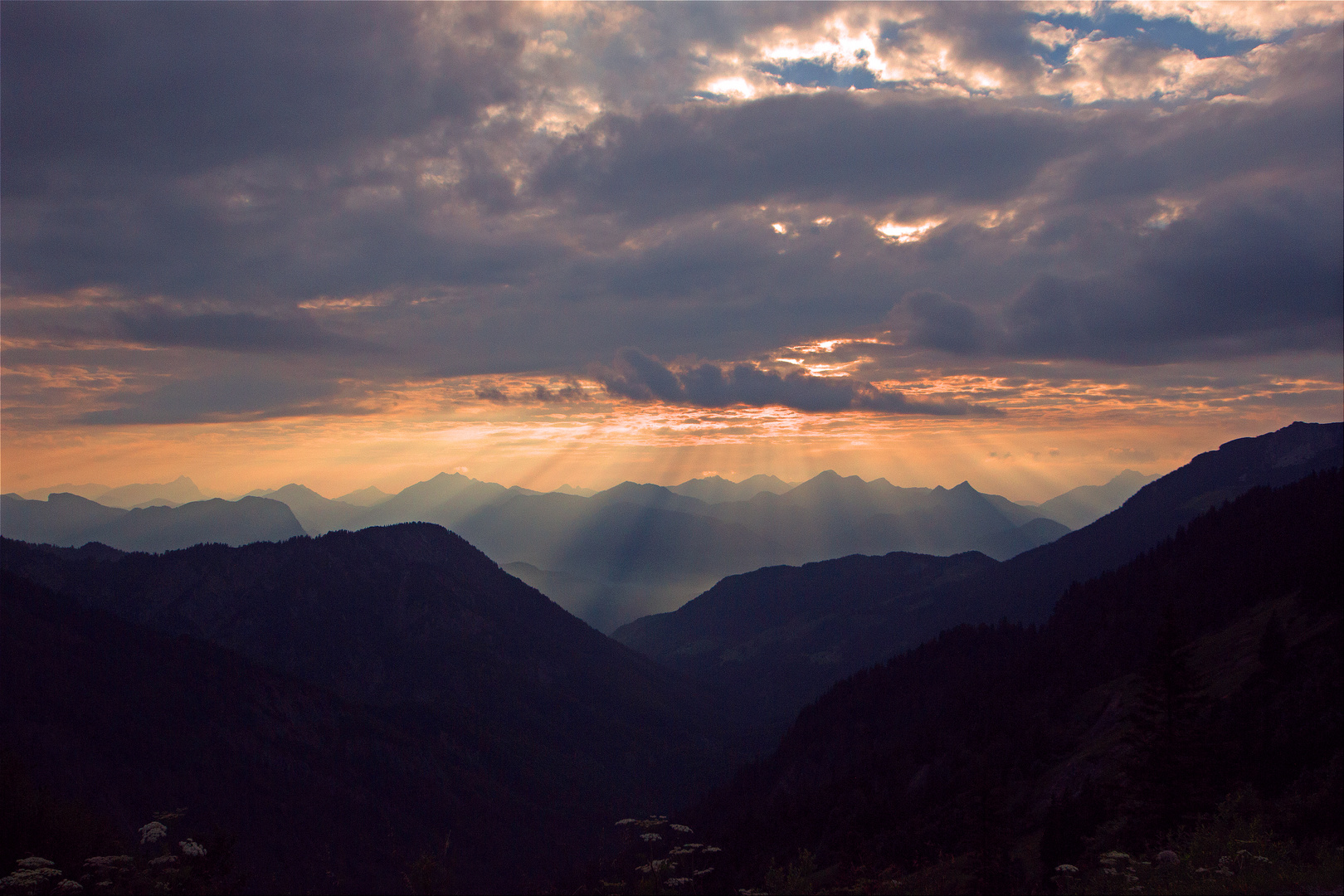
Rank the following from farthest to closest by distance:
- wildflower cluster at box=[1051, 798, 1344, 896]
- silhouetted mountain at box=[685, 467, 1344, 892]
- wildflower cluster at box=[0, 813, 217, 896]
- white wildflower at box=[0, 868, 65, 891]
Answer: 1. silhouetted mountain at box=[685, 467, 1344, 892]
2. wildflower cluster at box=[1051, 798, 1344, 896]
3. wildflower cluster at box=[0, 813, 217, 896]
4. white wildflower at box=[0, 868, 65, 891]

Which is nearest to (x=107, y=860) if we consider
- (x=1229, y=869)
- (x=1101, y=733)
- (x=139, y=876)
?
(x=139, y=876)

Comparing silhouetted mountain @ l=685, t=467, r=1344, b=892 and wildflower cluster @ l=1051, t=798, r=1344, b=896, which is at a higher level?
wildflower cluster @ l=1051, t=798, r=1344, b=896

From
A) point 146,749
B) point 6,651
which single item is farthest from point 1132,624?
point 6,651

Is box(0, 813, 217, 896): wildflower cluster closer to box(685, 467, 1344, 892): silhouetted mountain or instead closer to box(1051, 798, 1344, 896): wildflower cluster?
box(685, 467, 1344, 892): silhouetted mountain

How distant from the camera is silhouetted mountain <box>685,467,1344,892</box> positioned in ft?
126

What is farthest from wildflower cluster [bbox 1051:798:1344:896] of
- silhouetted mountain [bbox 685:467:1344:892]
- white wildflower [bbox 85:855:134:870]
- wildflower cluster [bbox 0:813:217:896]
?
white wildflower [bbox 85:855:134:870]

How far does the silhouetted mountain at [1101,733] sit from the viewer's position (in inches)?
1515

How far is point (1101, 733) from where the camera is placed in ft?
304

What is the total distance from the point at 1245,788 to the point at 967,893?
24.0m

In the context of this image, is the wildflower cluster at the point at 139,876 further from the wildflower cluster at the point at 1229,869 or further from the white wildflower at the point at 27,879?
the wildflower cluster at the point at 1229,869

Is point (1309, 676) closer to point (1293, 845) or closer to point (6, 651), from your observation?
point (1293, 845)

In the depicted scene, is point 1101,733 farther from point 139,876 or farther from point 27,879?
point 27,879

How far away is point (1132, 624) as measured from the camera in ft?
440

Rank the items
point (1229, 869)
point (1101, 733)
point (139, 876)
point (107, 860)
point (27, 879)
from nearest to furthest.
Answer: point (27, 879) < point (107, 860) < point (139, 876) < point (1229, 869) < point (1101, 733)
